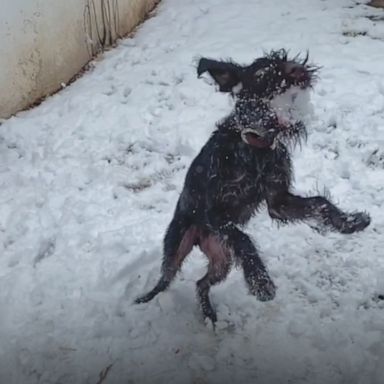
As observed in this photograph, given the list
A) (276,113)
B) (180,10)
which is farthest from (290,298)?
(180,10)

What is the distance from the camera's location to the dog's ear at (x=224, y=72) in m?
2.96

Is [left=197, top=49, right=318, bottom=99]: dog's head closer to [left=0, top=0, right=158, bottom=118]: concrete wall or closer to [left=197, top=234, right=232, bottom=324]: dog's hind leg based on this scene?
[left=197, top=234, right=232, bottom=324]: dog's hind leg

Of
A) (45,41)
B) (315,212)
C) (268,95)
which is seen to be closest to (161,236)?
(315,212)

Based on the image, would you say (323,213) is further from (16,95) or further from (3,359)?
(16,95)

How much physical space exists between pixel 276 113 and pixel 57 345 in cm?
164

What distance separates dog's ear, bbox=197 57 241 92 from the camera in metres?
2.96

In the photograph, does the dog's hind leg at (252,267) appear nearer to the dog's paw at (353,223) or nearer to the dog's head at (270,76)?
the dog's paw at (353,223)

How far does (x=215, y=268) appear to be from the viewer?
11.3 ft

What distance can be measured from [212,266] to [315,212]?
641 mm

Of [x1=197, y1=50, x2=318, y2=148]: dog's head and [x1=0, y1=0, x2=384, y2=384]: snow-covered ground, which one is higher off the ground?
[x1=197, y1=50, x2=318, y2=148]: dog's head

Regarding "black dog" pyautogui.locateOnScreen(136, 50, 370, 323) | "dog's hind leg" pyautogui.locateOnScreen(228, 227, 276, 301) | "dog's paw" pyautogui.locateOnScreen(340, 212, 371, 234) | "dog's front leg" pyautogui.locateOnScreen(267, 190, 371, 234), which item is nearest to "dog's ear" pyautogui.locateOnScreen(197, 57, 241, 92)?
"black dog" pyautogui.locateOnScreen(136, 50, 370, 323)

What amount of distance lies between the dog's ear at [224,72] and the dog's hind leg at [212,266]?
28.6 inches

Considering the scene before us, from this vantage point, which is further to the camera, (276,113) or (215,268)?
(215,268)

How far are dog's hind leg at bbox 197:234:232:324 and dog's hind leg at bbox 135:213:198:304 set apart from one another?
0.23ft
